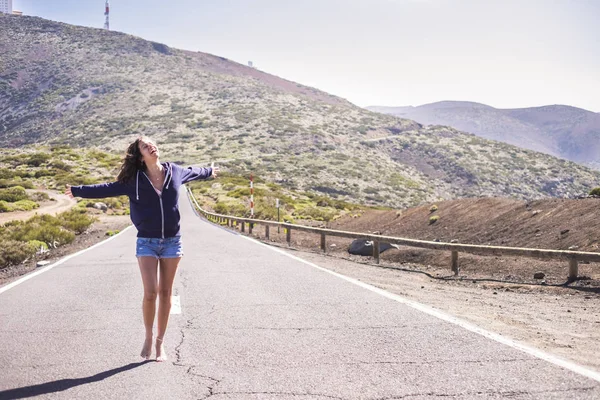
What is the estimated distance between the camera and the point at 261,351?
523 centimetres

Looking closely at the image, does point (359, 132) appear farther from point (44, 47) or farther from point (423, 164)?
point (44, 47)

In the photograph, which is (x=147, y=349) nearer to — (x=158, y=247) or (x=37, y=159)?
(x=158, y=247)

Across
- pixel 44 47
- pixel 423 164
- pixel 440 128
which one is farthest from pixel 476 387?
pixel 44 47

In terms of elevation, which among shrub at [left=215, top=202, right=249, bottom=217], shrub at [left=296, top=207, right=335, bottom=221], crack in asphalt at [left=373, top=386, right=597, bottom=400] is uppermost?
crack in asphalt at [left=373, top=386, right=597, bottom=400]

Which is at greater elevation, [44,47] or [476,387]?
[44,47]

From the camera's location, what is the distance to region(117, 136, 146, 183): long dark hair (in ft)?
16.2

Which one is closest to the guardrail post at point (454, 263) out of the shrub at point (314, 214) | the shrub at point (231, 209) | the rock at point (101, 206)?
the shrub at point (314, 214)

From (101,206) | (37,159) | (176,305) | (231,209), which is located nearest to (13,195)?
(101,206)

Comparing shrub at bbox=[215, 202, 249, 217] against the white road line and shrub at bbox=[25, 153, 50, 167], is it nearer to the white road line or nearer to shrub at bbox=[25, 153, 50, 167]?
the white road line

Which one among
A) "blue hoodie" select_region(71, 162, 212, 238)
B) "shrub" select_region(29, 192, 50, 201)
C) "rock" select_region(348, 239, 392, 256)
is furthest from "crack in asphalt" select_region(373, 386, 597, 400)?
"shrub" select_region(29, 192, 50, 201)

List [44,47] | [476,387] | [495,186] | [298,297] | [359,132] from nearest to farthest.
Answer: [476,387] < [298,297] < [495,186] < [359,132] < [44,47]

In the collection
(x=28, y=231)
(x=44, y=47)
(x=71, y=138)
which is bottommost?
(x=28, y=231)

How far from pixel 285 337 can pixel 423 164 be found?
107288mm

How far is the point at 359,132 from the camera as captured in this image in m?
130
